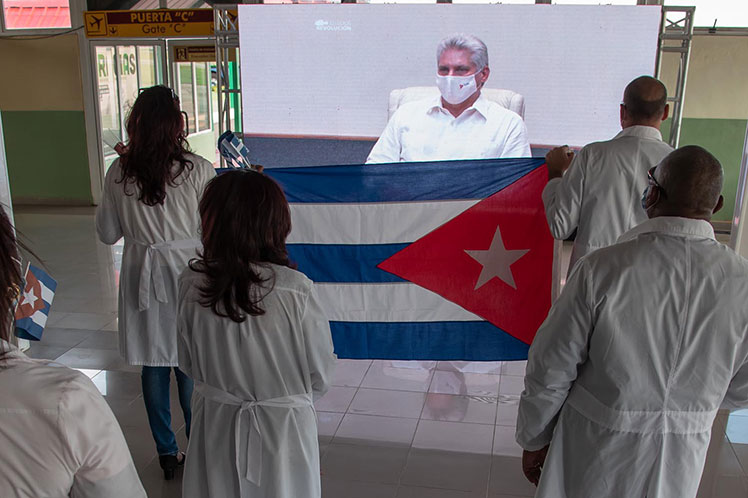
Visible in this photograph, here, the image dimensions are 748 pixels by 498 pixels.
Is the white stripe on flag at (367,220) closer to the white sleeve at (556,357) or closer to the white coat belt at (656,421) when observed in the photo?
the white sleeve at (556,357)

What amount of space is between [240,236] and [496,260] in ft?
5.89

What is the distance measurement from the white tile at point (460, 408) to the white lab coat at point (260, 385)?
5.52ft

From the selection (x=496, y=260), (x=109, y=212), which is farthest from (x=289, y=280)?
(x=496, y=260)

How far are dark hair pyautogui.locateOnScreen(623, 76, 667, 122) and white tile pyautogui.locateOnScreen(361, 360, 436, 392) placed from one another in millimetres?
1976

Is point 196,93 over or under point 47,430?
over

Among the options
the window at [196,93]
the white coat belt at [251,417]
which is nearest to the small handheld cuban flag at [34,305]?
the white coat belt at [251,417]

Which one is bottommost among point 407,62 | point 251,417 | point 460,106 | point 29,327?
point 29,327

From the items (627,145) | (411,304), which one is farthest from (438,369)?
(627,145)

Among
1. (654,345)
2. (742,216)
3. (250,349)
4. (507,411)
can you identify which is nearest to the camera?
(654,345)

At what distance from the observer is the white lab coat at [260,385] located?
1.82 metres

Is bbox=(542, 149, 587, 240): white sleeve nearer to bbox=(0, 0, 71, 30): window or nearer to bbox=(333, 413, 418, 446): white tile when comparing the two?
bbox=(333, 413, 418, 446): white tile

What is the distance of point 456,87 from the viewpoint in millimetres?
5379

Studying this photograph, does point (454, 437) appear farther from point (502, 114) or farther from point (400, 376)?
point (502, 114)

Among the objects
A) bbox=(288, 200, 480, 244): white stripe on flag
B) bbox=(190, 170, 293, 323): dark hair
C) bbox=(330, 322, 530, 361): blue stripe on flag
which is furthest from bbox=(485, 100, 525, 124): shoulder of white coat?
bbox=(190, 170, 293, 323): dark hair
